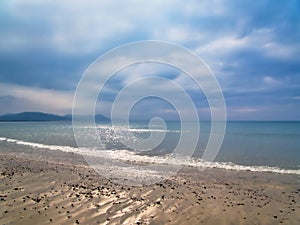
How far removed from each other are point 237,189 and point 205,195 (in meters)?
2.42

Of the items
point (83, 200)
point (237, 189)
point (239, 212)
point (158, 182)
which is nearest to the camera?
point (239, 212)

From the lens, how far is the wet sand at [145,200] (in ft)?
27.8

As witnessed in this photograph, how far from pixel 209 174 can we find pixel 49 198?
10777 millimetres

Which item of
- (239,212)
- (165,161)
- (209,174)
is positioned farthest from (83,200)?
(165,161)

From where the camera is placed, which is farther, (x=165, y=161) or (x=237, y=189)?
(x=165, y=161)

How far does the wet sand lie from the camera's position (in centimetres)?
848

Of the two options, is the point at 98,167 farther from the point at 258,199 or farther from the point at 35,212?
the point at 258,199

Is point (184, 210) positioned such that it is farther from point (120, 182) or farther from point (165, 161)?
point (165, 161)

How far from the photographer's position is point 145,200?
10.4 m

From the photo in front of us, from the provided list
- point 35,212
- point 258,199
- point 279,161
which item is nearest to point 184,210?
point 258,199

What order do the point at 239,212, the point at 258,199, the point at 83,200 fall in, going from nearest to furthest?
1. the point at 239,212
2. the point at 83,200
3. the point at 258,199

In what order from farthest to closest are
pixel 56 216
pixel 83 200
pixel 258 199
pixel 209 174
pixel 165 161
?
pixel 165 161
pixel 209 174
pixel 258 199
pixel 83 200
pixel 56 216

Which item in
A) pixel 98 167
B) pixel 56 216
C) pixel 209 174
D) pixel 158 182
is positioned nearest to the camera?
pixel 56 216

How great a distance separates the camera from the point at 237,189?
1286 cm
